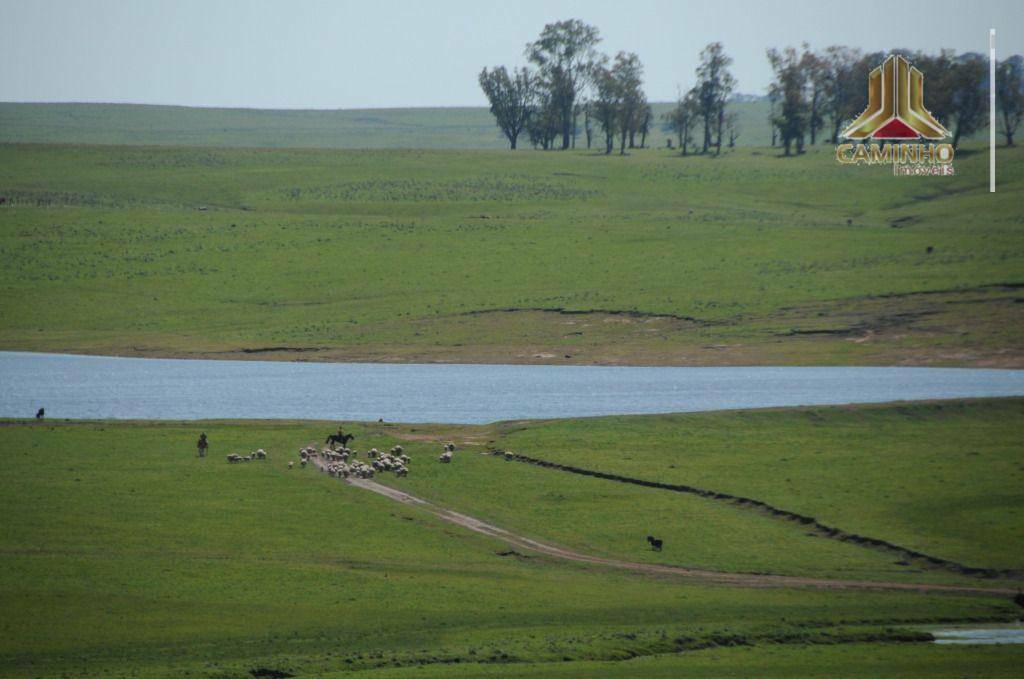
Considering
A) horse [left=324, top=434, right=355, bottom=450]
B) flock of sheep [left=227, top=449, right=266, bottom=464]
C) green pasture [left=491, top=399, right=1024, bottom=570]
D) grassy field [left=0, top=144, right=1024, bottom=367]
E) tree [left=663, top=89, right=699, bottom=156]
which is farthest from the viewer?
tree [left=663, top=89, right=699, bottom=156]

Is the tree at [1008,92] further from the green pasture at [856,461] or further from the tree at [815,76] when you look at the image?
the green pasture at [856,461]

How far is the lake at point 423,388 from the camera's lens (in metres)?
59.4

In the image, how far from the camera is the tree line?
144750mm

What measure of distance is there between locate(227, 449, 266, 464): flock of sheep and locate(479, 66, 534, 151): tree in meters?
134

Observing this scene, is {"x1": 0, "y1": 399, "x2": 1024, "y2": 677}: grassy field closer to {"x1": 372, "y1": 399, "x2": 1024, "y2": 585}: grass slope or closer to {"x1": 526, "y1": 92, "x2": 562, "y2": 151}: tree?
{"x1": 372, "y1": 399, "x2": 1024, "y2": 585}: grass slope

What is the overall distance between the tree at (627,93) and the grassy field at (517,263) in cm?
3090

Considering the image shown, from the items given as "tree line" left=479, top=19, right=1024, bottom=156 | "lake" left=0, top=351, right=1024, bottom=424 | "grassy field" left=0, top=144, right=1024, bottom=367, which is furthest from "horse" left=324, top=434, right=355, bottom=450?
"tree line" left=479, top=19, right=1024, bottom=156

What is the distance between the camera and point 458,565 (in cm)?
3431

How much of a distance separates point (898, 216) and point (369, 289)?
49.9 m

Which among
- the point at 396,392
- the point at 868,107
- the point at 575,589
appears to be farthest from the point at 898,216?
the point at 575,589

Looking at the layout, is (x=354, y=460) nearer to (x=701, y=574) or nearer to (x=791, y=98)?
(x=701, y=574)

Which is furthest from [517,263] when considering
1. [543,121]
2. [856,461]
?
[543,121]

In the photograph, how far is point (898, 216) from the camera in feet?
388

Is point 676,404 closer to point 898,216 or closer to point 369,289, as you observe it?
point 369,289
